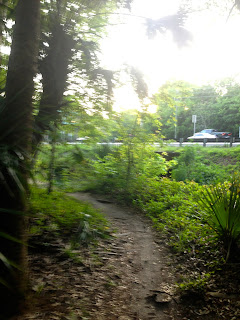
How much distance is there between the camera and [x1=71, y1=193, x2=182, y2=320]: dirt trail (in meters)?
3.01

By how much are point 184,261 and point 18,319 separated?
9.36 ft

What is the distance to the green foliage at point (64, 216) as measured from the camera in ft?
11.2

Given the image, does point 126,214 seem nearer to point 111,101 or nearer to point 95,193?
point 95,193

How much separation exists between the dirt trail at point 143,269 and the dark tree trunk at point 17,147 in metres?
1.01

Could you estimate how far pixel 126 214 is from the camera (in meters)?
6.74

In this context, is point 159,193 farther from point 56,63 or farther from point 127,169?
point 56,63

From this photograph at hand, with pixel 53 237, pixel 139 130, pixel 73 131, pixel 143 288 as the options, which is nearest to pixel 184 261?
pixel 143 288

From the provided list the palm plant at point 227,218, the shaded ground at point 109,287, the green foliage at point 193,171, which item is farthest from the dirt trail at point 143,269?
the green foliage at point 193,171

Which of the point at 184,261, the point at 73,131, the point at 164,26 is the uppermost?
the point at 164,26

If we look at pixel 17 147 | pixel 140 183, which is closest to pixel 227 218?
pixel 17 147

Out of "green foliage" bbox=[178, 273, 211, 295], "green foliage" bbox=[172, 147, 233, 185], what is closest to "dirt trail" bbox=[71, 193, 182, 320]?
"green foliage" bbox=[178, 273, 211, 295]

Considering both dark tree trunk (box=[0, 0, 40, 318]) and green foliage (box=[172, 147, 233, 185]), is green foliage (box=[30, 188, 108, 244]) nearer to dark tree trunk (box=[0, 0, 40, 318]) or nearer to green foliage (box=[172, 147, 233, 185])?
dark tree trunk (box=[0, 0, 40, 318])

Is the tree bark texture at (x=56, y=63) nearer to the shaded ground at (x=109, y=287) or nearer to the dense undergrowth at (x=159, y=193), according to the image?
the dense undergrowth at (x=159, y=193)

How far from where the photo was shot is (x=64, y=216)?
3742mm
